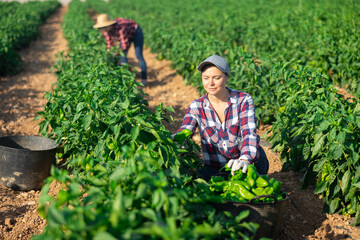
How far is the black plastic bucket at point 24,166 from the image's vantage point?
3.52 metres

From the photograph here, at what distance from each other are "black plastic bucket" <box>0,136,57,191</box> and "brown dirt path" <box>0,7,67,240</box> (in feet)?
0.38

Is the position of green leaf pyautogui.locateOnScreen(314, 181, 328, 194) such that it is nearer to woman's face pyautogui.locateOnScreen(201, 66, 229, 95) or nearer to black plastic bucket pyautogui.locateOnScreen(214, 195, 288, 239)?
black plastic bucket pyautogui.locateOnScreen(214, 195, 288, 239)

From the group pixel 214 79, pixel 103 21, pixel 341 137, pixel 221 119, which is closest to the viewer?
pixel 341 137

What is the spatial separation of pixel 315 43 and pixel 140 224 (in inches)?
241

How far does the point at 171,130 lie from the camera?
5.42m

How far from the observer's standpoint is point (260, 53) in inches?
322

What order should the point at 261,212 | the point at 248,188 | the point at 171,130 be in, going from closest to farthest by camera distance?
the point at 261,212
the point at 248,188
the point at 171,130

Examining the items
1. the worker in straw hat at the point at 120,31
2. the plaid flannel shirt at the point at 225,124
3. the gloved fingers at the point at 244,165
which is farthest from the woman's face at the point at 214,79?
the worker in straw hat at the point at 120,31

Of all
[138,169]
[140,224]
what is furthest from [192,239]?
[138,169]

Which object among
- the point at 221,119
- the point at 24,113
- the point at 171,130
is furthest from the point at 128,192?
the point at 24,113

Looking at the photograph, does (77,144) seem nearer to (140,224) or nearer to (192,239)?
(140,224)

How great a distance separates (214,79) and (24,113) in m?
4.17

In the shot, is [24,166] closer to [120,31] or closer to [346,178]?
[346,178]

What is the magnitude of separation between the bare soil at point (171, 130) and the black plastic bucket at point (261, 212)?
559 millimetres
